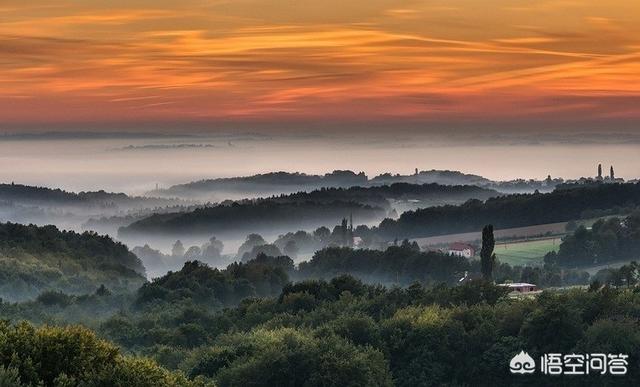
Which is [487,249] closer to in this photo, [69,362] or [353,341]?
[353,341]

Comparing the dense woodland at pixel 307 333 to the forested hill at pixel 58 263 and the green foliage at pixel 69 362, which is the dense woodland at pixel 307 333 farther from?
the forested hill at pixel 58 263

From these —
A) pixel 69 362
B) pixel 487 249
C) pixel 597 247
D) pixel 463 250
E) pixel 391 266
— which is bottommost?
pixel 391 266

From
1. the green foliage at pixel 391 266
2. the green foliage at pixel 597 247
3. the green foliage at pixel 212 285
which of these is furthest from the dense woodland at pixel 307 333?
the green foliage at pixel 597 247

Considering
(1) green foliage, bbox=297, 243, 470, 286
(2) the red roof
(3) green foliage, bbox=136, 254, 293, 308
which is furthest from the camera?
(2) the red roof

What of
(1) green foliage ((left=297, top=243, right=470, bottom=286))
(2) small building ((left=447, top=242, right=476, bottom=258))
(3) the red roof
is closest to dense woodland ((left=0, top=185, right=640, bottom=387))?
(1) green foliage ((left=297, top=243, right=470, bottom=286))

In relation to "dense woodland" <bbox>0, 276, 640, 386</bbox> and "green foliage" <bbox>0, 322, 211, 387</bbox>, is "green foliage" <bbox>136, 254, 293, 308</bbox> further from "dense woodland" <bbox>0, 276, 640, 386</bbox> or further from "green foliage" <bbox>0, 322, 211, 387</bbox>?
"green foliage" <bbox>0, 322, 211, 387</bbox>

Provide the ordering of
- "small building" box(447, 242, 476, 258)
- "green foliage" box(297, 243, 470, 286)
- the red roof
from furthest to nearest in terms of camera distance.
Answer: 1. the red roof
2. "small building" box(447, 242, 476, 258)
3. "green foliage" box(297, 243, 470, 286)

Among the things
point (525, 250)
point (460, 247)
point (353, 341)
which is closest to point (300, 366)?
point (353, 341)
